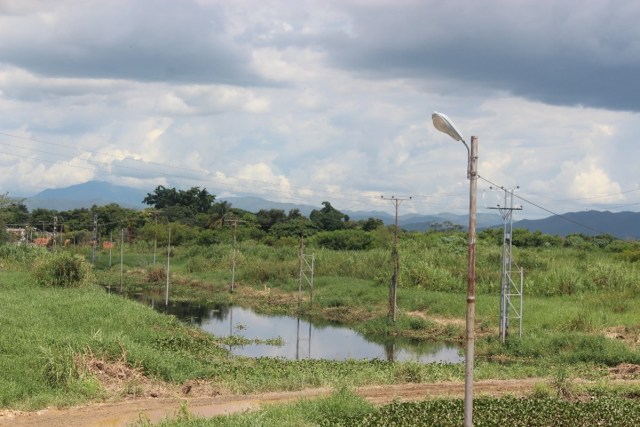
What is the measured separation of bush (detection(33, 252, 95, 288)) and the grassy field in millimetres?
359

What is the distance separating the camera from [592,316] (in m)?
30.6

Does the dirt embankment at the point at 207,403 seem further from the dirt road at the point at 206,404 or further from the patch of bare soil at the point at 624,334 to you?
the patch of bare soil at the point at 624,334

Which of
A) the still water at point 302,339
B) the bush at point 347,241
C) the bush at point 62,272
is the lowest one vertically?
the still water at point 302,339

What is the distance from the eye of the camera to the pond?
28344mm

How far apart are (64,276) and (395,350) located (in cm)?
1635

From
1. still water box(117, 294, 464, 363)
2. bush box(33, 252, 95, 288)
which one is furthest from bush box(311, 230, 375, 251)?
bush box(33, 252, 95, 288)

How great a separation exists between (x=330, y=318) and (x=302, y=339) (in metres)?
6.83

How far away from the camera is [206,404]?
1568 centimetres

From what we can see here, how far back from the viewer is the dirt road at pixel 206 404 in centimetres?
1373

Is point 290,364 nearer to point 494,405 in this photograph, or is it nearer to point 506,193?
point 494,405

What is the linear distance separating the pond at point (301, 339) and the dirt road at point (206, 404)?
800 centimetres

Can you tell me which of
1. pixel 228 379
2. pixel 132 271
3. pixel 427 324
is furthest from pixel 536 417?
pixel 132 271

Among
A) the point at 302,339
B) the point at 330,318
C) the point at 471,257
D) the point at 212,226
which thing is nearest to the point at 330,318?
the point at 330,318

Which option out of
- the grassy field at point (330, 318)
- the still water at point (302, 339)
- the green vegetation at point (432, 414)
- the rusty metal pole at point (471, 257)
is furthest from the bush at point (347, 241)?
the rusty metal pole at point (471, 257)
